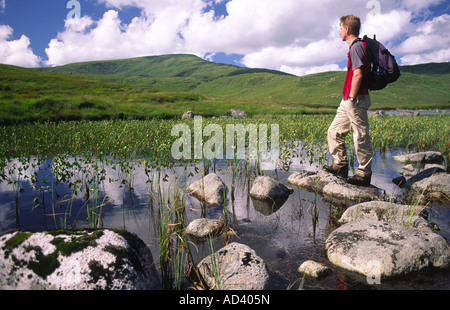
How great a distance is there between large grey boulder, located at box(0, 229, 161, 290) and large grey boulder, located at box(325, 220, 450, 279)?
2.72 metres

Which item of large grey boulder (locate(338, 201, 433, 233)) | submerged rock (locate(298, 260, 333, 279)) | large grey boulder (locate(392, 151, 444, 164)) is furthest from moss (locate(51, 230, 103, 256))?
large grey boulder (locate(392, 151, 444, 164))

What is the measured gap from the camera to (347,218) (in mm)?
5453

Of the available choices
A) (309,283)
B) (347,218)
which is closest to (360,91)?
(347,218)

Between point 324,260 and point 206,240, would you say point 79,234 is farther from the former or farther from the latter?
point 324,260

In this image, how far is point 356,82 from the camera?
6.25m

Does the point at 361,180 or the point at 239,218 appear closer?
the point at 239,218

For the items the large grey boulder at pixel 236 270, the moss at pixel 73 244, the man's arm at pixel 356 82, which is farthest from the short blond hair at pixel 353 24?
the moss at pixel 73 244

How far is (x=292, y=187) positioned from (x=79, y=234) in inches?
233

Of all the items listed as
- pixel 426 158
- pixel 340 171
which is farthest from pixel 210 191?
pixel 426 158

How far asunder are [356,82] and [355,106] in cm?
62

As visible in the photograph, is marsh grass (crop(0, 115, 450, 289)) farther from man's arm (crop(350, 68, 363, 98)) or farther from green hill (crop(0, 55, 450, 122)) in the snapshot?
green hill (crop(0, 55, 450, 122))

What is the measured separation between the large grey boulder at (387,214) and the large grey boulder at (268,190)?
5.97 feet

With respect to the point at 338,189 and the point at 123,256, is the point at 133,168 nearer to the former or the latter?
the point at 123,256

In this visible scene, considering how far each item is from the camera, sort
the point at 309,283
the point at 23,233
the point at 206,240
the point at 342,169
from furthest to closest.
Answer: the point at 342,169, the point at 206,240, the point at 309,283, the point at 23,233
